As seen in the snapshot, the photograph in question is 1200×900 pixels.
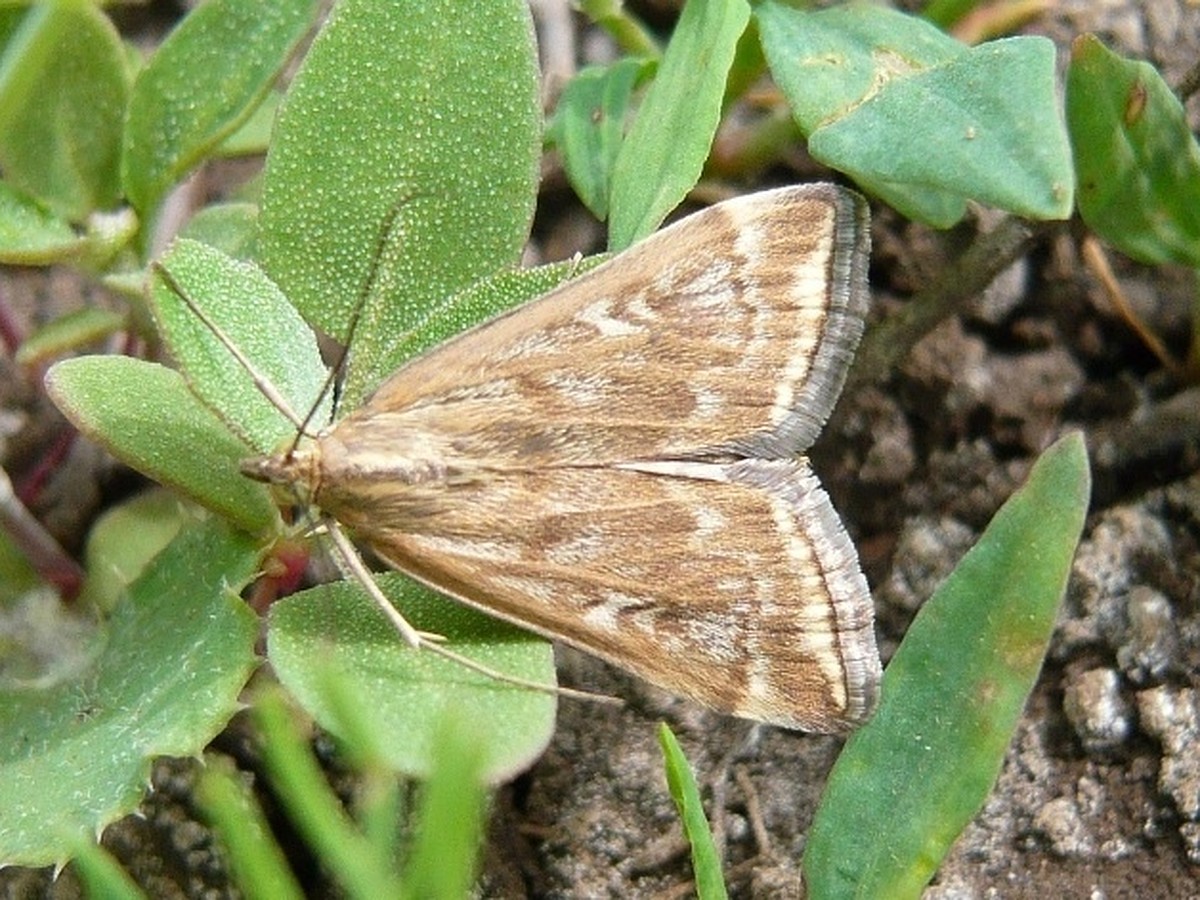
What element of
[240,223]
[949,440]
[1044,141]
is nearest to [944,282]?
[949,440]

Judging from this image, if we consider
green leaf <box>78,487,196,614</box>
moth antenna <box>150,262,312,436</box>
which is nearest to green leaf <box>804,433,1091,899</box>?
moth antenna <box>150,262,312,436</box>

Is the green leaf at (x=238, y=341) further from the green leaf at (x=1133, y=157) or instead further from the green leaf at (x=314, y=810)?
the green leaf at (x=1133, y=157)

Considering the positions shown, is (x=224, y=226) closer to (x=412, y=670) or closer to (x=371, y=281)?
(x=371, y=281)

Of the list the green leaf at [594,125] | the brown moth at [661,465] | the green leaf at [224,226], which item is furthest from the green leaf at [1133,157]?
the green leaf at [224,226]

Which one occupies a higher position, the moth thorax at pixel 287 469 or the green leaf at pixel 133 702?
the moth thorax at pixel 287 469

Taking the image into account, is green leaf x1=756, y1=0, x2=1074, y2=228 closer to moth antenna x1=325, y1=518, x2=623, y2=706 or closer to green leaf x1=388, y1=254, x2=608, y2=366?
green leaf x1=388, y1=254, x2=608, y2=366

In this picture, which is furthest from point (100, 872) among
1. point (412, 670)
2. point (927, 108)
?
point (927, 108)
